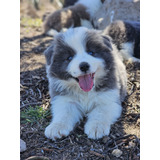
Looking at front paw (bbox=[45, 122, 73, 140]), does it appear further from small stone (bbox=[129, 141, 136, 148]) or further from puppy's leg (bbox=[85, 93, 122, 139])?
small stone (bbox=[129, 141, 136, 148])

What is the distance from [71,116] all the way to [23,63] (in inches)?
95.3

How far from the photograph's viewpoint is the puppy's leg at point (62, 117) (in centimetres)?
304

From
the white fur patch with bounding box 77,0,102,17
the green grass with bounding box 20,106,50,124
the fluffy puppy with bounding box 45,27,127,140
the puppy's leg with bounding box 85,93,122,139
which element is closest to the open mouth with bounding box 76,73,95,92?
the fluffy puppy with bounding box 45,27,127,140

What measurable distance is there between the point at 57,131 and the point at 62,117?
0.30 metres

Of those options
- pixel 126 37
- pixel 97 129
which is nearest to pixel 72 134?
pixel 97 129

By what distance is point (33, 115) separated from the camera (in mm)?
3570

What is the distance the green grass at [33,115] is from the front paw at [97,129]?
0.81m

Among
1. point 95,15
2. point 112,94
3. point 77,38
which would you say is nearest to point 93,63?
point 77,38

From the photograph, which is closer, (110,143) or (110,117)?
(110,143)

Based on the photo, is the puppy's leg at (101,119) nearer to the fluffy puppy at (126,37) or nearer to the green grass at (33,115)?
the green grass at (33,115)

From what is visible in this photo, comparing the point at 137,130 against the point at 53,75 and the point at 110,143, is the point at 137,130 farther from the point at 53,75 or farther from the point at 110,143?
the point at 53,75

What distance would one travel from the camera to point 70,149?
283 cm

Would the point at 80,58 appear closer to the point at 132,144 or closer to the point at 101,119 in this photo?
the point at 101,119

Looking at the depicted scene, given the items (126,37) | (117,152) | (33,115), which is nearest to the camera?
(117,152)
